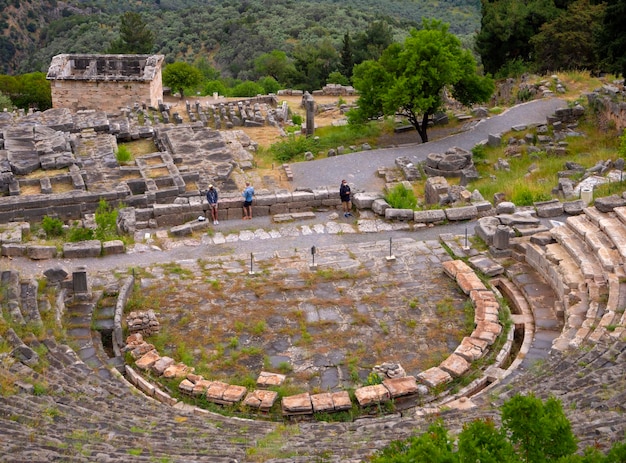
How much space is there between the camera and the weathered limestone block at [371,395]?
13172 millimetres

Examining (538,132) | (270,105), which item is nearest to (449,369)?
(538,132)

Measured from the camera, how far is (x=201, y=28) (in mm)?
80312

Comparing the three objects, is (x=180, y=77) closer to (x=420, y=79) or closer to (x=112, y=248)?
(x=420, y=79)

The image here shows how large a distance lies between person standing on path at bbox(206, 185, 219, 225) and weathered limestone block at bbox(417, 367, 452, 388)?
8786 mm

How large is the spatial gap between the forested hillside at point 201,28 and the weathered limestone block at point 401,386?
2190 inches

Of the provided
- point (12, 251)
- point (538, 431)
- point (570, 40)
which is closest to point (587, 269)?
point (538, 431)

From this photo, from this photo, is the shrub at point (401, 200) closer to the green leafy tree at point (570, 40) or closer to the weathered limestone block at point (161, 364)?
the weathered limestone block at point (161, 364)

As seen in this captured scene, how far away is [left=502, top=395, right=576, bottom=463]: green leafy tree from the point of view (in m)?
7.34

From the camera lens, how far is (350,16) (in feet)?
284

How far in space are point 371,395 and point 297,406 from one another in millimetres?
1213

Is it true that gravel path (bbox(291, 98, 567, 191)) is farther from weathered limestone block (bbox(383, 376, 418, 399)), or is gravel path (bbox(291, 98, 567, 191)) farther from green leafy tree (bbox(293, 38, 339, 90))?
green leafy tree (bbox(293, 38, 339, 90))

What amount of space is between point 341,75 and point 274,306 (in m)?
41.2

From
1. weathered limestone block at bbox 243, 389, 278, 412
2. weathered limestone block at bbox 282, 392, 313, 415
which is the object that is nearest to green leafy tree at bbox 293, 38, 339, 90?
weathered limestone block at bbox 243, 389, 278, 412

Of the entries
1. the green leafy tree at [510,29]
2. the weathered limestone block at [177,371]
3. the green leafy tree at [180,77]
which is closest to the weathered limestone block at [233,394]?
the weathered limestone block at [177,371]
